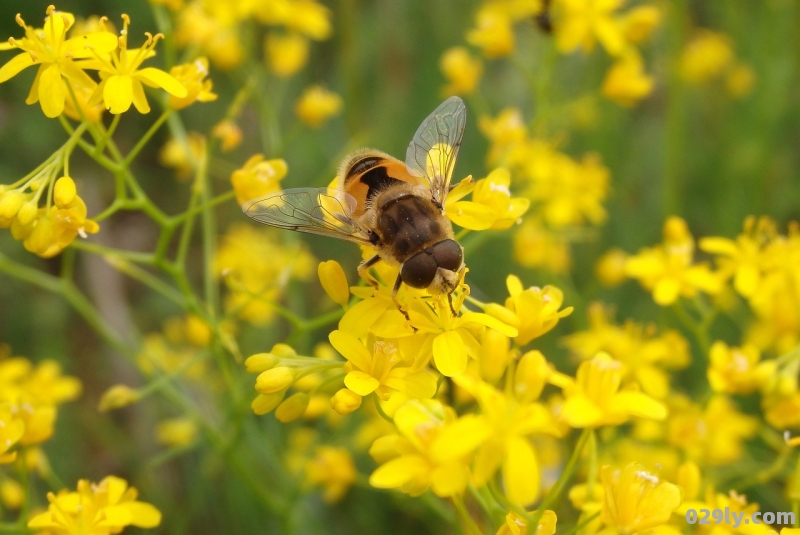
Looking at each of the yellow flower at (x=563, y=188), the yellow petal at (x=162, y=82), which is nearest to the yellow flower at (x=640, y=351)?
the yellow flower at (x=563, y=188)

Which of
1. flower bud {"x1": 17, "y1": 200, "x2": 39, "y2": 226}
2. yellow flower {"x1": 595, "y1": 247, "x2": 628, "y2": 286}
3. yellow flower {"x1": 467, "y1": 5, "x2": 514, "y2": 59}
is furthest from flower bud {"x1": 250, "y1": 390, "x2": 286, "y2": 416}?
yellow flower {"x1": 467, "y1": 5, "x2": 514, "y2": 59}

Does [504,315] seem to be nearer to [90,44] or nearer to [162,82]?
[162,82]

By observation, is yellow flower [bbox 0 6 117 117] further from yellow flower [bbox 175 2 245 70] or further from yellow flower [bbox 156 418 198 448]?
yellow flower [bbox 156 418 198 448]

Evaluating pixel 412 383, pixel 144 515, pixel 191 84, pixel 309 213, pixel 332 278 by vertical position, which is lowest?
pixel 144 515

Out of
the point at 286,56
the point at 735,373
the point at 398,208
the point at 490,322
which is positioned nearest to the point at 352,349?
the point at 490,322

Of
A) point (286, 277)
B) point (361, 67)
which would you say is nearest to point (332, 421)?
point (286, 277)

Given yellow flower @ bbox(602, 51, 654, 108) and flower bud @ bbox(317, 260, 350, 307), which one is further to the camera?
yellow flower @ bbox(602, 51, 654, 108)
